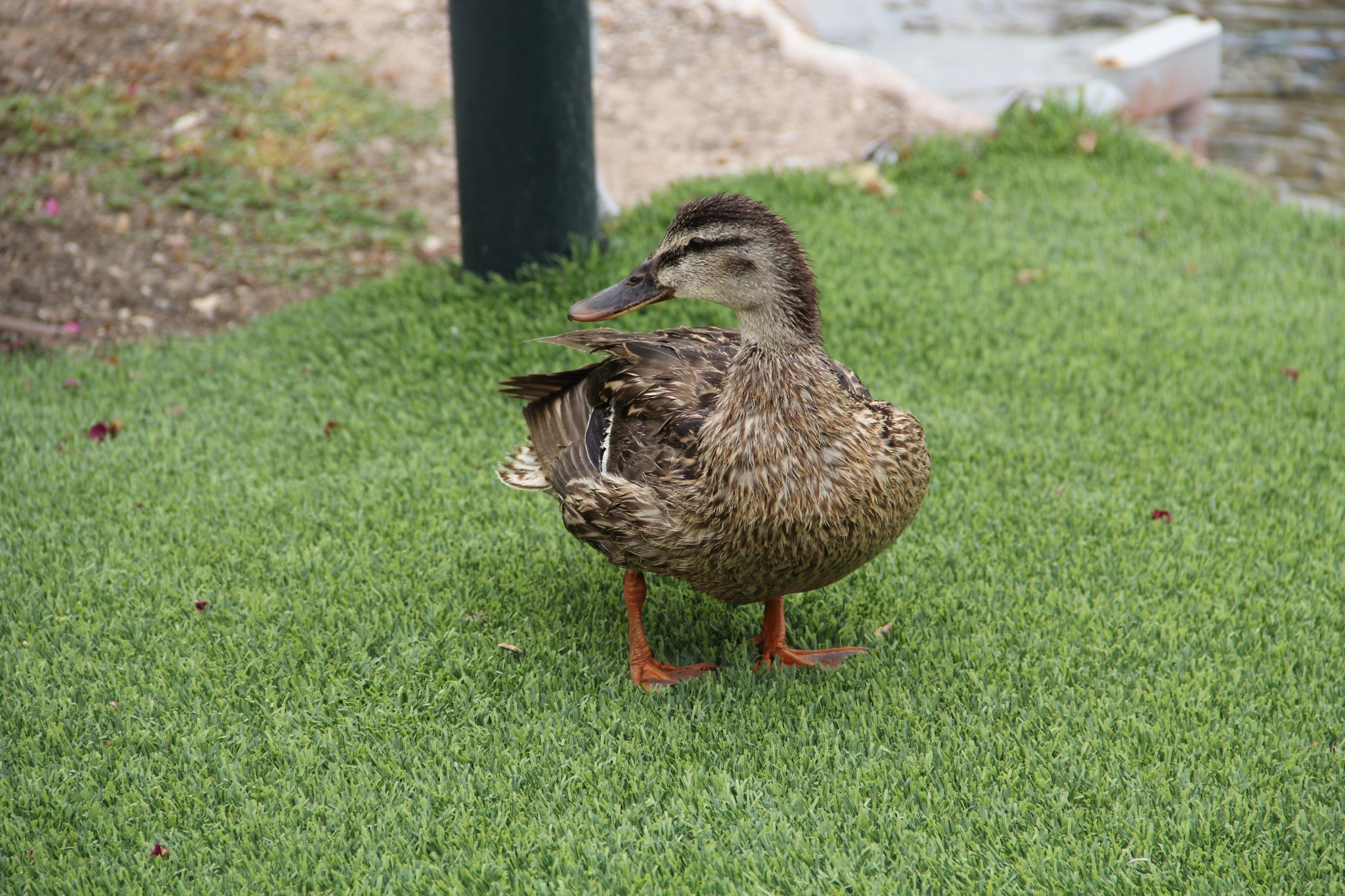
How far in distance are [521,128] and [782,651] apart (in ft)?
8.50

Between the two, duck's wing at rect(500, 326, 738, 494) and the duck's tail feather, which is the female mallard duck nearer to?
duck's wing at rect(500, 326, 738, 494)

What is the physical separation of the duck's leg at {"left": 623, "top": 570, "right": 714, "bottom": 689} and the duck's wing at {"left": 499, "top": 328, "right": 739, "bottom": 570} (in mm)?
135

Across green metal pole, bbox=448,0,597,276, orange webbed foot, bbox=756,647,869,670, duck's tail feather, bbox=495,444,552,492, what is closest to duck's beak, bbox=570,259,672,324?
duck's tail feather, bbox=495,444,552,492

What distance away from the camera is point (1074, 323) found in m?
5.07

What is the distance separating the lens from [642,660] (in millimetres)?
3227

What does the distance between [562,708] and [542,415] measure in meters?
0.97

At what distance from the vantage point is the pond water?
914 cm

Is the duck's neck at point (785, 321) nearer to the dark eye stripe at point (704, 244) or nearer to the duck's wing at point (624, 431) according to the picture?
the dark eye stripe at point (704, 244)

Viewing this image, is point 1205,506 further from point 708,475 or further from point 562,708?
point 562,708

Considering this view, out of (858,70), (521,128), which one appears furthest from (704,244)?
(858,70)

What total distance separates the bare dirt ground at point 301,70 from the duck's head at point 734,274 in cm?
310

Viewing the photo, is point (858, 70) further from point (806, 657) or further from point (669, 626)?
point (806, 657)

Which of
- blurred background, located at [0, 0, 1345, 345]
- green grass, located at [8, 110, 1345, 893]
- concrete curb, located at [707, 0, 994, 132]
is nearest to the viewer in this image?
green grass, located at [8, 110, 1345, 893]

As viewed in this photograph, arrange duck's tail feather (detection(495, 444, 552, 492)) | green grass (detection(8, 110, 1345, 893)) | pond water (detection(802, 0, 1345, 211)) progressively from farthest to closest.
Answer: pond water (detection(802, 0, 1345, 211))
duck's tail feather (detection(495, 444, 552, 492))
green grass (detection(8, 110, 1345, 893))
